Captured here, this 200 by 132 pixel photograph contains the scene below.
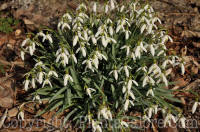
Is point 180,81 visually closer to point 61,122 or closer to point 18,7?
point 61,122

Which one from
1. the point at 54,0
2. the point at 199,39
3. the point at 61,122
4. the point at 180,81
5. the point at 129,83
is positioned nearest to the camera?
the point at 129,83

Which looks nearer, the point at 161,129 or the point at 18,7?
the point at 161,129

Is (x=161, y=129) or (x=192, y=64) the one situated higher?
(x=192, y=64)

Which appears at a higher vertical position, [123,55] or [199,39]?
[199,39]

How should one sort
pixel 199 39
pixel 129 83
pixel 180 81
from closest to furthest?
pixel 129 83
pixel 180 81
pixel 199 39

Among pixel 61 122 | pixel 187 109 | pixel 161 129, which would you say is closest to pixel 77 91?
pixel 61 122

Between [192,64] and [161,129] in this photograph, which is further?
[192,64]

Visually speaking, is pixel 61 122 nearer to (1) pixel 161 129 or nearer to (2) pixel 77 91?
(2) pixel 77 91

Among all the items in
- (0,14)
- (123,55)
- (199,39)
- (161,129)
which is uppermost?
(0,14)

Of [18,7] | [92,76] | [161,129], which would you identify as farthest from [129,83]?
[18,7]
